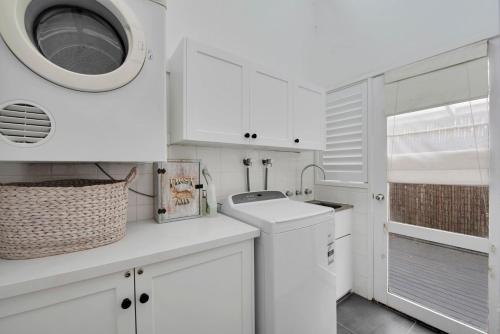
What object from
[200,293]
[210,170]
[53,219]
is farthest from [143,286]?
[210,170]

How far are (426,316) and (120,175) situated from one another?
2.48 m

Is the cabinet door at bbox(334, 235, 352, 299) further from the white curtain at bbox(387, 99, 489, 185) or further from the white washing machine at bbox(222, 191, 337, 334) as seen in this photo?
the white curtain at bbox(387, 99, 489, 185)

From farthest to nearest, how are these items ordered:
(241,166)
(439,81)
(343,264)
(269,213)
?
(343,264), (241,166), (439,81), (269,213)

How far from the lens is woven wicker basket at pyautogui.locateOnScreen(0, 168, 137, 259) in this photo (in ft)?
2.39

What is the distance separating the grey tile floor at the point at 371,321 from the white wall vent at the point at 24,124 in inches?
85.8

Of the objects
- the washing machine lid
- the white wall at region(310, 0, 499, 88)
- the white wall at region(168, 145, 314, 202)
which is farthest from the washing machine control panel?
the white wall at region(310, 0, 499, 88)

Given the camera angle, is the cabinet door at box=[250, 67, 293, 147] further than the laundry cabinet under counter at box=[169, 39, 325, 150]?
Yes

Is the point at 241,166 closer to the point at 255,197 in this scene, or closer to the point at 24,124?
the point at 255,197

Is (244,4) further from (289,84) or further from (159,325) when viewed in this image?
(159,325)

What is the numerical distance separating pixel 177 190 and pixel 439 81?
204 centimetres

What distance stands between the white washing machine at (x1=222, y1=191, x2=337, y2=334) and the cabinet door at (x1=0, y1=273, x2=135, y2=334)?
2.11ft

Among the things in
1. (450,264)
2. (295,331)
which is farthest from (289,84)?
(450,264)

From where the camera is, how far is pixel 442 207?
5.16 ft

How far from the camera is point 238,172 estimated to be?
182cm
